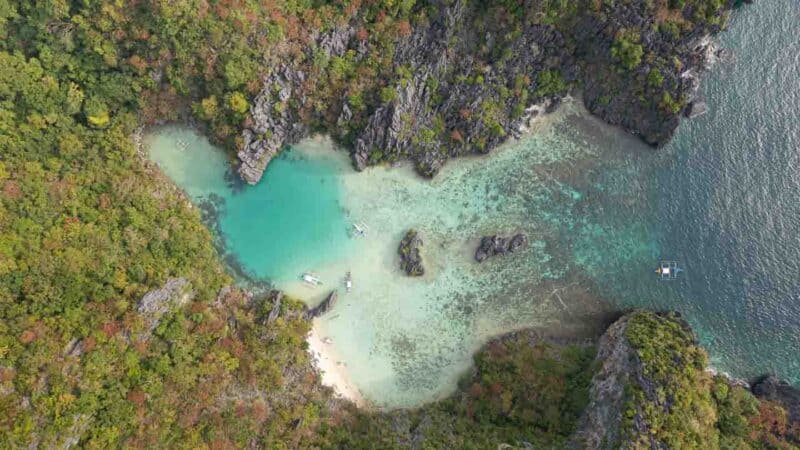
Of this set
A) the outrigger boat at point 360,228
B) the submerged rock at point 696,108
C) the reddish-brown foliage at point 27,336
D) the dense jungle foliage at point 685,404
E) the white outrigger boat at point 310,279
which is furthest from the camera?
the submerged rock at point 696,108

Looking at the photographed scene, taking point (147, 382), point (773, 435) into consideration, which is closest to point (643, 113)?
point (773, 435)

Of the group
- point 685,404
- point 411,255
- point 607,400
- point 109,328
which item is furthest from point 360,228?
point 685,404

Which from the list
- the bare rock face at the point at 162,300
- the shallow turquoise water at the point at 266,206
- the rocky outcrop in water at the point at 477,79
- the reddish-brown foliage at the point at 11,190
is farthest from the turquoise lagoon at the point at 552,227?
the reddish-brown foliage at the point at 11,190

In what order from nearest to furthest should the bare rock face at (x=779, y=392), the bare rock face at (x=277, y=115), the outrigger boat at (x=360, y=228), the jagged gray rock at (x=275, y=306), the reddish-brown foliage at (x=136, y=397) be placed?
1. the reddish-brown foliage at (x=136, y=397)
2. the bare rock face at (x=277, y=115)
3. the bare rock face at (x=779, y=392)
4. the jagged gray rock at (x=275, y=306)
5. the outrigger boat at (x=360, y=228)

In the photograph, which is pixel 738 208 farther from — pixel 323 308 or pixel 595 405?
pixel 323 308

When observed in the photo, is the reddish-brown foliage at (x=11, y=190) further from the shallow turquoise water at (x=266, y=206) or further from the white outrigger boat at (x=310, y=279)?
the white outrigger boat at (x=310, y=279)

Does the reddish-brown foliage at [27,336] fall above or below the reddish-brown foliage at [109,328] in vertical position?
above
